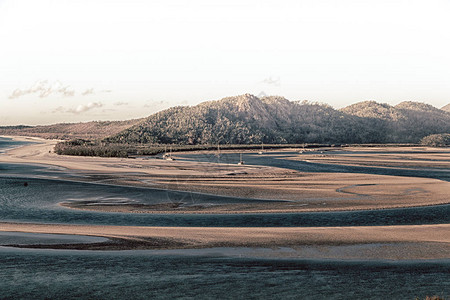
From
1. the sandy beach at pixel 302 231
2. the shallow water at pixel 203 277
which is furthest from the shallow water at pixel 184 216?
the shallow water at pixel 203 277

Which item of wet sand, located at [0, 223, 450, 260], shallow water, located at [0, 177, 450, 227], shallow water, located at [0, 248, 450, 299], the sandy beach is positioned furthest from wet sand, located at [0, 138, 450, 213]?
shallow water, located at [0, 248, 450, 299]

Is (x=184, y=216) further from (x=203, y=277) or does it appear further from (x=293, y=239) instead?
(x=203, y=277)

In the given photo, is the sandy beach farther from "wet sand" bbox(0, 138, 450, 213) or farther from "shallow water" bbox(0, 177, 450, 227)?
"shallow water" bbox(0, 177, 450, 227)

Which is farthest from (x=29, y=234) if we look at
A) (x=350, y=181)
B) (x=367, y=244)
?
(x=350, y=181)

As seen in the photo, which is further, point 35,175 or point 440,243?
point 35,175

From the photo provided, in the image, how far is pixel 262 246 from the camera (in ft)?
73.3

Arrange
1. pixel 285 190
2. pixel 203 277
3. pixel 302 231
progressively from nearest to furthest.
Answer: pixel 203 277, pixel 302 231, pixel 285 190

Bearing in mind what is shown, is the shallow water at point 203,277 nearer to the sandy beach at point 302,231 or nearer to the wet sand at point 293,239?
the wet sand at point 293,239

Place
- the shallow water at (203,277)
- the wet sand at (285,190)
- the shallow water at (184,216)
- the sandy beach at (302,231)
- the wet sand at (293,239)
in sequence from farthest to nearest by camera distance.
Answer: the wet sand at (285,190) < the shallow water at (184,216) < the sandy beach at (302,231) < the wet sand at (293,239) < the shallow water at (203,277)

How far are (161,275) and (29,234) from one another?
1032cm

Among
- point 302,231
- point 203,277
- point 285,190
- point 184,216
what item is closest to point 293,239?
point 302,231

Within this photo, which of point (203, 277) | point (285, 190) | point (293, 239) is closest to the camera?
point (203, 277)

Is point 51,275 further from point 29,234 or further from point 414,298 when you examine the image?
point 414,298

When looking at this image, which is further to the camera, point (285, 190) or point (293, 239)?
point (285, 190)
